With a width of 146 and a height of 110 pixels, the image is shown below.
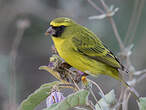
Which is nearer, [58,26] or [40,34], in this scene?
[58,26]

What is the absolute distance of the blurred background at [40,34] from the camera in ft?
23.9

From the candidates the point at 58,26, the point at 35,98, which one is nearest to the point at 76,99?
the point at 35,98

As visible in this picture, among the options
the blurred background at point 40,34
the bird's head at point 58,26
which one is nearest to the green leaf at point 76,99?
the bird's head at point 58,26

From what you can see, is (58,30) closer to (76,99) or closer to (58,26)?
(58,26)

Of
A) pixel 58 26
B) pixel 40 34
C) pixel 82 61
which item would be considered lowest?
pixel 82 61

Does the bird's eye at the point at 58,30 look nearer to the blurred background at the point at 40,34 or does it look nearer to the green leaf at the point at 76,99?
the green leaf at the point at 76,99

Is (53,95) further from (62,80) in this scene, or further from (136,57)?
(136,57)

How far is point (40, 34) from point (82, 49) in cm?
432

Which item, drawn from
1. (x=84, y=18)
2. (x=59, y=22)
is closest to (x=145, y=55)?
(x=84, y=18)

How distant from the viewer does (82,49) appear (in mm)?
4438

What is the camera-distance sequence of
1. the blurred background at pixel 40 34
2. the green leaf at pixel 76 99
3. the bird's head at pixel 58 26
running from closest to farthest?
the green leaf at pixel 76 99, the bird's head at pixel 58 26, the blurred background at pixel 40 34

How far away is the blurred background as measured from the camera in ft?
23.9

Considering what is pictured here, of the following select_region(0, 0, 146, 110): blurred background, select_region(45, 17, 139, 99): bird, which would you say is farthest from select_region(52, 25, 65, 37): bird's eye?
select_region(0, 0, 146, 110): blurred background

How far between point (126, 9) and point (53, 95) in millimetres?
5280
